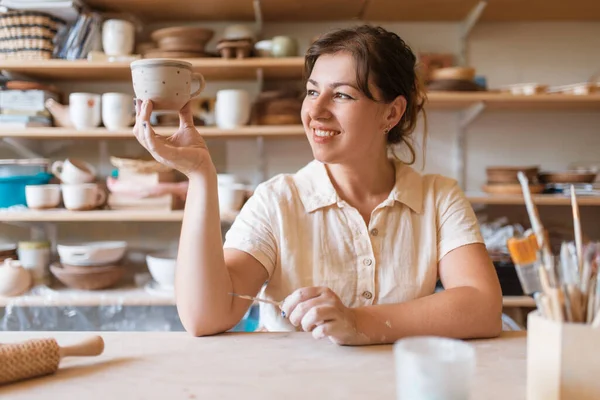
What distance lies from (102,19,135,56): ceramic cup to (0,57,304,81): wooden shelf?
0.26 feet

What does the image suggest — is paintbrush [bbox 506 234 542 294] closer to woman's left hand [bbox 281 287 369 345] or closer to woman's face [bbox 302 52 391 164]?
woman's left hand [bbox 281 287 369 345]

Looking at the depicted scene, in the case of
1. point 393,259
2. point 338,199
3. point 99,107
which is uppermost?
point 99,107

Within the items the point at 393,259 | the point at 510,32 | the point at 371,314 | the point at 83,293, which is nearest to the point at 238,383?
the point at 371,314

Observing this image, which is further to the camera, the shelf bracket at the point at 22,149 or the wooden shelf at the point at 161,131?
the shelf bracket at the point at 22,149

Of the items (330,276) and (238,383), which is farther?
(330,276)

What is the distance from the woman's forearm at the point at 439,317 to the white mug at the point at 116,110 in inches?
62.1

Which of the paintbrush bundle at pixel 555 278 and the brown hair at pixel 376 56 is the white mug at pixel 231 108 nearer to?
the brown hair at pixel 376 56

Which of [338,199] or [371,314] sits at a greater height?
[338,199]

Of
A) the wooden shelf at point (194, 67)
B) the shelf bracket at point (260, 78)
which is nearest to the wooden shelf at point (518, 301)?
the wooden shelf at point (194, 67)

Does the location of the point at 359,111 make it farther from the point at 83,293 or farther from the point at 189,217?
the point at 83,293

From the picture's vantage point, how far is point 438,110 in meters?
2.51

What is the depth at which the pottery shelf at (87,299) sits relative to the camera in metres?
2.15

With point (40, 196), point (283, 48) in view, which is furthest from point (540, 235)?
point (40, 196)

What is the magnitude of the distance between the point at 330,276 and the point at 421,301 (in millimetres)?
250
